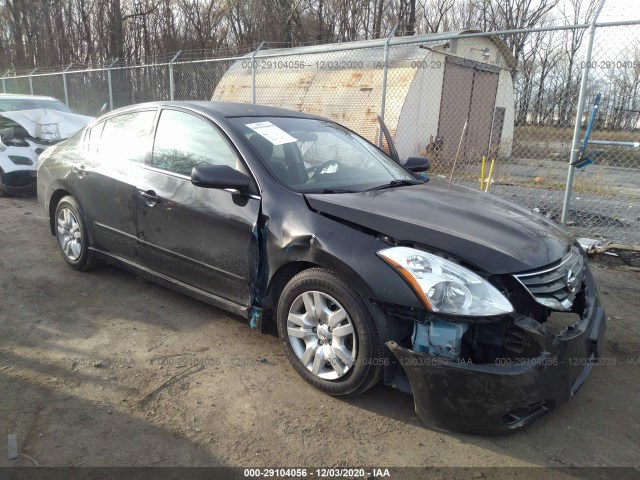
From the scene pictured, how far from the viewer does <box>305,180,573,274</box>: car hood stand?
2.47 m

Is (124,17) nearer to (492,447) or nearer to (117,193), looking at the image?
(117,193)

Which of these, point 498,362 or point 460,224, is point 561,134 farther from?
point 498,362

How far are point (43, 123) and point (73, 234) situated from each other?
16.2 ft

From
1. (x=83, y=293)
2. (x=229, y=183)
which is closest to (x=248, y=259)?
(x=229, y=183)

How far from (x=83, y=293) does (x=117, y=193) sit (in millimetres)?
951

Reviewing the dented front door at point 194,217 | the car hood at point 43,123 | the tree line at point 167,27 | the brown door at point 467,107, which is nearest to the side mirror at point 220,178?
the dented front door at point 194,217

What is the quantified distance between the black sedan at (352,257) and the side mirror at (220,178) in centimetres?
1

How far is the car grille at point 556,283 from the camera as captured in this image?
245cm

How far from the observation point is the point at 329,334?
2.71 meters

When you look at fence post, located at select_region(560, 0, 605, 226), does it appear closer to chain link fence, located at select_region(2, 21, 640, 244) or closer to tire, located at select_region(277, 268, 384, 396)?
chain link fence, located at select_region(2, 21, 640, 244)

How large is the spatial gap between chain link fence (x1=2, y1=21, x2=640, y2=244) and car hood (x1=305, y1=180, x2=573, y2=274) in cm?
410

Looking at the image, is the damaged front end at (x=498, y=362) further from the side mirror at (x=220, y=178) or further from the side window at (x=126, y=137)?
the side window at (x=126, y=137)

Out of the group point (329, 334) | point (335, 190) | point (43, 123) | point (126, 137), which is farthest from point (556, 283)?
point (43, 123)

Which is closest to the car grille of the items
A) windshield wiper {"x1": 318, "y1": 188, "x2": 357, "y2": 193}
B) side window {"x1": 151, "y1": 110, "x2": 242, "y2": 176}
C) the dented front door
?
windshield wiper {"x1": 318, "y1": 188, "x2": 357, "y2": 193}
